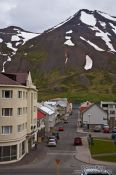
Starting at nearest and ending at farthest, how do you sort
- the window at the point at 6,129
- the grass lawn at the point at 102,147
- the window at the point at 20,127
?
the window at the point at 6,129 → the window at the point at 20,127 → the grass lawn at the point at 102,147

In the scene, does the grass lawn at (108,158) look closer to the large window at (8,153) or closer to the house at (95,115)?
the large window at (8,153)

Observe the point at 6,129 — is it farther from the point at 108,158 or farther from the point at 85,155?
the point at 108,158

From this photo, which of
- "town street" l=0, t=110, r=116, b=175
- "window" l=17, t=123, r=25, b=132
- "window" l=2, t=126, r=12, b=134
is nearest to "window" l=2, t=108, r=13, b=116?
"window" l=2, t=126, r=12, b=134

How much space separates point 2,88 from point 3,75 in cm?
442

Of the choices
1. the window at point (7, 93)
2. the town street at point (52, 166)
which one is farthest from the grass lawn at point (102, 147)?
the window at point (7, 93)

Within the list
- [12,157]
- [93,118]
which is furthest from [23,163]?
[93,118]

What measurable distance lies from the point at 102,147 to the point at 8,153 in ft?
72.0

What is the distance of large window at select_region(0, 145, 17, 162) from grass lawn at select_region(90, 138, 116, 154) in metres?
14.4

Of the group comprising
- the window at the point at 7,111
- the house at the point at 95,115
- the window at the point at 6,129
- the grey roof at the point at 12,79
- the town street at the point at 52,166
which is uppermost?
the grey roof at the point at 12,79

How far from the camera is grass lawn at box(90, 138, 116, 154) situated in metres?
70.5

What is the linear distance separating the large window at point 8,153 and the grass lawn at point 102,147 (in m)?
14.4

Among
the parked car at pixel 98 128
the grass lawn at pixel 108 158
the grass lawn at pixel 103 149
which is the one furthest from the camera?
the parked car at pixel 98 128

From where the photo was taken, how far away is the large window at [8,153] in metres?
57.2

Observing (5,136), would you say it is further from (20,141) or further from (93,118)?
(93,118)
